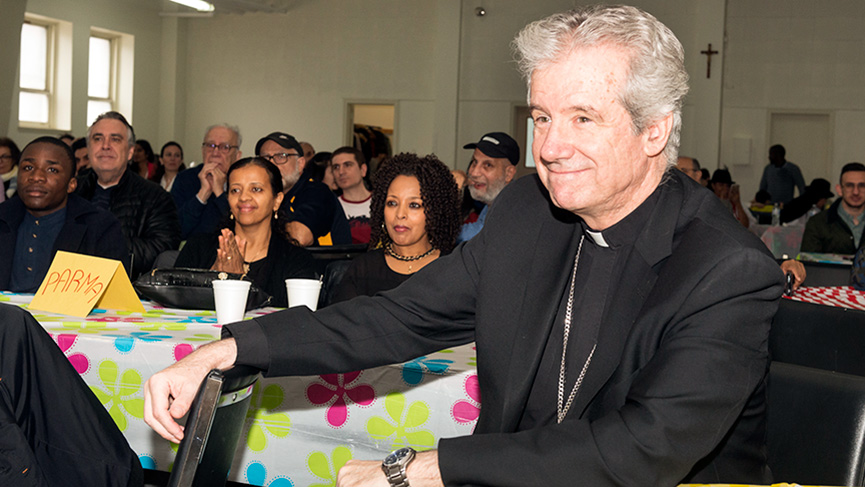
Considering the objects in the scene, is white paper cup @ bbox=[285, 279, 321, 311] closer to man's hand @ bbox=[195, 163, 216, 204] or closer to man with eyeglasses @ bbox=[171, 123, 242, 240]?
man with eyeglasses @ bbox=[171, 123, 242, 240]

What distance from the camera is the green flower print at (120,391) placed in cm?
191

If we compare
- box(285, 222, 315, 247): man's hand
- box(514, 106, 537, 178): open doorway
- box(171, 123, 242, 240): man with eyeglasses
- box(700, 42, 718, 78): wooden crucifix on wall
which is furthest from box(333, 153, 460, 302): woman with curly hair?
box(700, 42, 718, 78): wooden crucifix on wall

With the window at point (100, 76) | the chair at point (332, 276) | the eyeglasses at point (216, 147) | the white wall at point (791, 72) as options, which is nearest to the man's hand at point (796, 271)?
the chair at point (332, 276)

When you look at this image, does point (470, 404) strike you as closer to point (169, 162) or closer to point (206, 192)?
point (206, 192)

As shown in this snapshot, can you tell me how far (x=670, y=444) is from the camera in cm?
100

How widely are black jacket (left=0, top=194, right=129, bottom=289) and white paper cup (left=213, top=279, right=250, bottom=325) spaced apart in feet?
3.63

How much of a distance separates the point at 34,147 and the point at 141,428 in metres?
1.67

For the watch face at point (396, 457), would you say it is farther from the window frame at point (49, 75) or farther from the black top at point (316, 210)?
the window frame at point (49, 75)

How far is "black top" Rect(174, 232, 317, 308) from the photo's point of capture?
302cm

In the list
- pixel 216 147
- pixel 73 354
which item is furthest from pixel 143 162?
pixel 73 354

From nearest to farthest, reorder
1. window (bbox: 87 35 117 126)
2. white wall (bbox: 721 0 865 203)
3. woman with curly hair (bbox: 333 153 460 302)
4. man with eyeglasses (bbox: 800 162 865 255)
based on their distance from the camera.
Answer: woman with curly hair (bbox: 333 153 460 302)
man with eyeglasses (bbox: 800 162 865 255)
white wall (bbox: 721 0 865 203)
window (bbox: 87 35 117 126)

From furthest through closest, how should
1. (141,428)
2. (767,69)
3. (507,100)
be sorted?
1. (507,100)
2. (767,69)
3. (141,428)

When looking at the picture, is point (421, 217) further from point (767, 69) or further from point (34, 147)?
point (767, 69)

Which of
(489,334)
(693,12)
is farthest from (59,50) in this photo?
(489,334)
